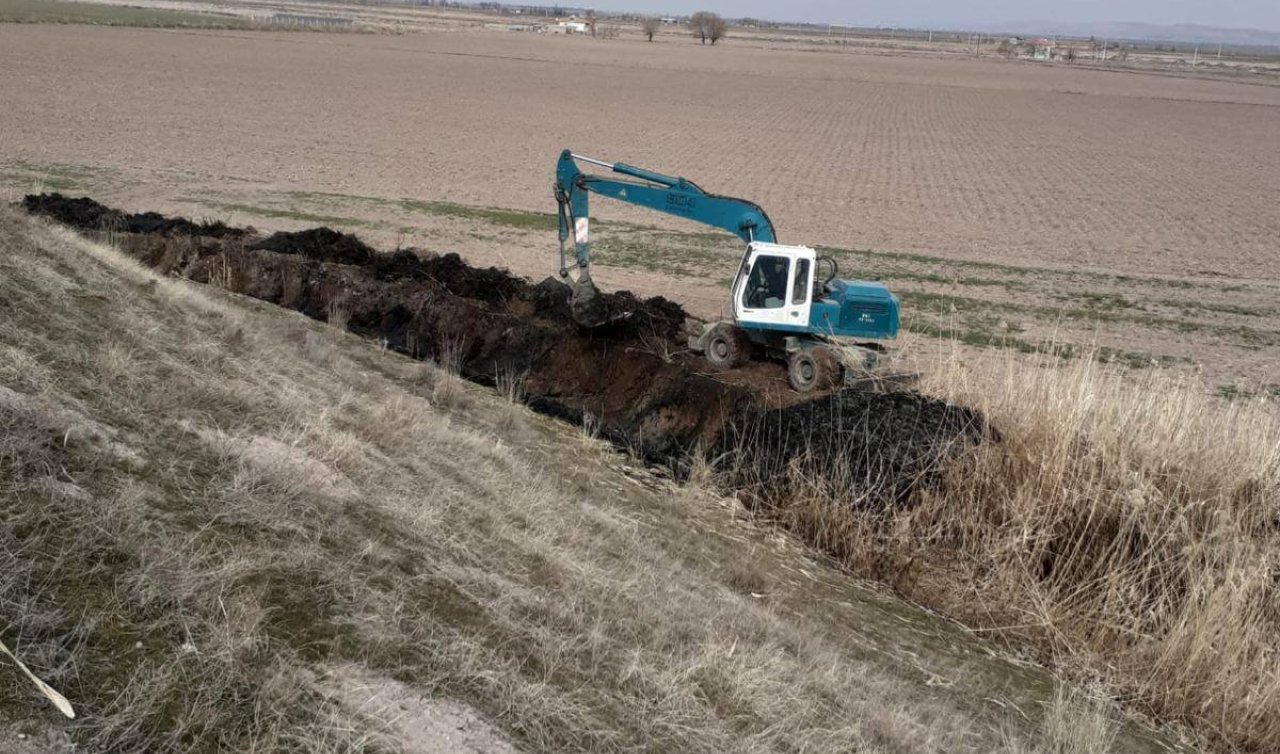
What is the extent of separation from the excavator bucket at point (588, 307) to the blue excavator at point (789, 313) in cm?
1

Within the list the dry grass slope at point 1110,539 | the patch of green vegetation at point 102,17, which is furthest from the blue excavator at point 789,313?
the patch of green vegetation at point 102,17

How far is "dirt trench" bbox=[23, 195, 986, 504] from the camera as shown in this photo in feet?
35.4

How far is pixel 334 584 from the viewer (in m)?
5.64

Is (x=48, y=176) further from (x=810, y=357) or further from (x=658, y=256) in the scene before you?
(x=810, y=357)

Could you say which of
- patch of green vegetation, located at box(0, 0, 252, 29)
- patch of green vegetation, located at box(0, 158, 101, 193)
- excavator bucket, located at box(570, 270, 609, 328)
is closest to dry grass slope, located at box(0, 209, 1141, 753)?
excavator bucket, located at box(570, 270, 609, 328)

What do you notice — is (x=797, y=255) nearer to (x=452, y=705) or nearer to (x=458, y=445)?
(x=458, y=445)

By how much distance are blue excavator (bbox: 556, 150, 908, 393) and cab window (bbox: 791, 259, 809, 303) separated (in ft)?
0.04

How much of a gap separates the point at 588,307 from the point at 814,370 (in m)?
3.19

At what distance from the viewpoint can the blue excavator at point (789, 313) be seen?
13102 millimetres

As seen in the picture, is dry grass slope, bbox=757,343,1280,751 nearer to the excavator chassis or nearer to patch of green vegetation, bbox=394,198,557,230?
the excavator chassis

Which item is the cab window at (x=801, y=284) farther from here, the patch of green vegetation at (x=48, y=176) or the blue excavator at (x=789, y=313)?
the patch of green vegetation at (x=48, y=176)

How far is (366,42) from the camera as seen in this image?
9388cm

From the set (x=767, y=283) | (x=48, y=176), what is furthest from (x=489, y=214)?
(x=767, y=283)

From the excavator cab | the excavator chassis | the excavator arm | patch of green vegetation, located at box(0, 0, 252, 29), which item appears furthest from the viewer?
patch of green vegetation, located at box(0, 0, 252, 29)
